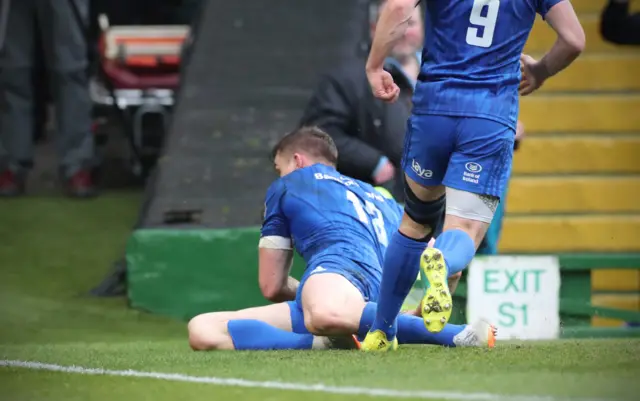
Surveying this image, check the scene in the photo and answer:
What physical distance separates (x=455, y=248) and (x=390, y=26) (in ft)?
2.73

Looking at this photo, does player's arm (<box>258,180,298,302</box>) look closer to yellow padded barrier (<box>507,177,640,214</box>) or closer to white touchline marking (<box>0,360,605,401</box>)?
white touchline marking (<box>0,360,605,401</box>)

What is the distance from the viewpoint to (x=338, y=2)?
456 inches

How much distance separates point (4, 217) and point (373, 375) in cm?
654

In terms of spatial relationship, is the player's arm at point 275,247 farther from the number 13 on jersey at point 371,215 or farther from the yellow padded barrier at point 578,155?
the yellow padded barrier at point 578,155

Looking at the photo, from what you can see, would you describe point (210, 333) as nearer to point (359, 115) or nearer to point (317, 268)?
point (317, 268)

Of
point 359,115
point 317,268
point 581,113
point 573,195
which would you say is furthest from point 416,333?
point 581,113

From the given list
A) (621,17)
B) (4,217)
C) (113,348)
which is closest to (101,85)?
(4,217)

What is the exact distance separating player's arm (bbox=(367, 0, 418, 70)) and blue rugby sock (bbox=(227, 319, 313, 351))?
149cm

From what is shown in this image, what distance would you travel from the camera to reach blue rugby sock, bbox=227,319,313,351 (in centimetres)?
617

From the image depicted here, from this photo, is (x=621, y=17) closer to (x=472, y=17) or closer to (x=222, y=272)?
(x=222, y=272)

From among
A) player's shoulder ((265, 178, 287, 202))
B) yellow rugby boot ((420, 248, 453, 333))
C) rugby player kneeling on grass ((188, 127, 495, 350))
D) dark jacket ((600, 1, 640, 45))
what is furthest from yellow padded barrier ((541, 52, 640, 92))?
yellow rugby boot ((420, 248, 453, 333))

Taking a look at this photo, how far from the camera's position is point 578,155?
1012 centimetres

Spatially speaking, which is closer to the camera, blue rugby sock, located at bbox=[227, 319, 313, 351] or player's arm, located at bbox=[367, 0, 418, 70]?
player's arm, located at bbox=[367, 0, 418, 70]

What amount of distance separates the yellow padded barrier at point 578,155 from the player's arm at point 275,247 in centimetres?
399
